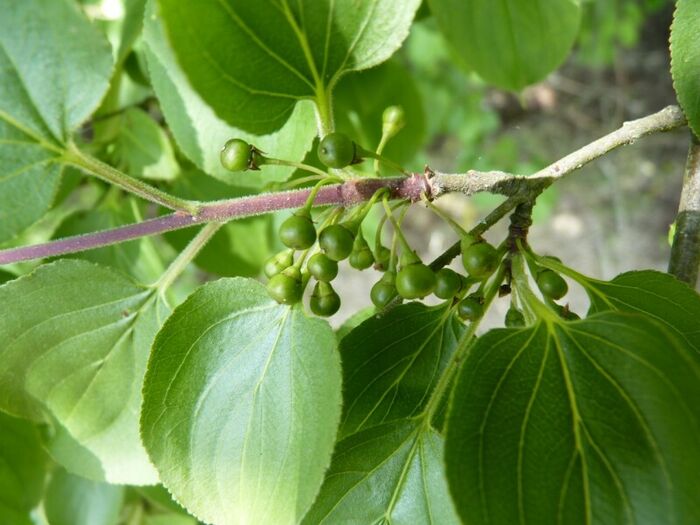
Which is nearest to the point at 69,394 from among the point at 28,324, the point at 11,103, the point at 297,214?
the point at 28,324

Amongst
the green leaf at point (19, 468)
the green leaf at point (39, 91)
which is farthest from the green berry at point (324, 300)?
the green leaf at point (19, 468)

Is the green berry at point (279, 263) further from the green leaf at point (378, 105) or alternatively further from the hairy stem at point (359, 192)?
the green leaf at point (378, 105)

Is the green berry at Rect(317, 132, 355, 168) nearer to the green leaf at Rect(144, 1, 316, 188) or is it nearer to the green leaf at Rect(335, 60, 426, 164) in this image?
the green leaf at Rect(144, 1, 316, 188)

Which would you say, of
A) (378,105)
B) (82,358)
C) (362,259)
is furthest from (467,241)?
(378,105)

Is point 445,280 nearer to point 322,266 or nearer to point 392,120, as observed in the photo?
point 322,266

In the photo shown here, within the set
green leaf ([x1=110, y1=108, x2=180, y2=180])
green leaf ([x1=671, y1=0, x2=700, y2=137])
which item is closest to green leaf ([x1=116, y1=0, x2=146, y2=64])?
green leaf ([x1=110, y1=108, x2=180, y2=180])

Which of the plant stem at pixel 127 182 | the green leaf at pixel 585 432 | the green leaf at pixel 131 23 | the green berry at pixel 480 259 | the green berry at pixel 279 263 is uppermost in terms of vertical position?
the green leaf at pixel 131 23

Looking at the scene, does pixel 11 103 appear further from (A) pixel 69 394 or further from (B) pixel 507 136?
(B) pixel 507 136
